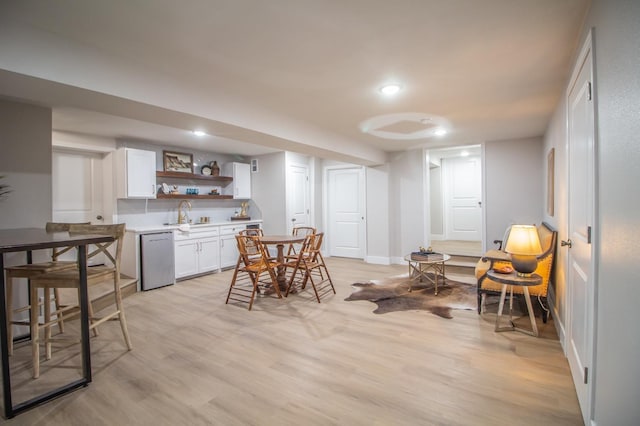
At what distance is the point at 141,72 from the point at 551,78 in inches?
134

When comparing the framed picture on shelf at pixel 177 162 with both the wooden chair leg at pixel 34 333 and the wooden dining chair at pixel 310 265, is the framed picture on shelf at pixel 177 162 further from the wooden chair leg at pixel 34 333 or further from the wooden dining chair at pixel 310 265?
the wooden chair leg at pixel 34 333

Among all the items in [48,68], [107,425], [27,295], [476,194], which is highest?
[48,68]

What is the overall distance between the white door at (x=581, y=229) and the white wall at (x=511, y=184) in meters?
3.05

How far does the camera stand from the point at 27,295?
9.93 ft

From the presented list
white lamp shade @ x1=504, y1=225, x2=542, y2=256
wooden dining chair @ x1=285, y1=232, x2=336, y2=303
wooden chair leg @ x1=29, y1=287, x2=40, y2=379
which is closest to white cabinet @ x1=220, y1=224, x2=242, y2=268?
wooden dining chair @ x1=285, y1=232, x2=336, y2=303

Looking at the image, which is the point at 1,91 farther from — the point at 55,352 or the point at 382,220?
the point at 382,220

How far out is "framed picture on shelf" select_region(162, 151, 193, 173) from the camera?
5.42m

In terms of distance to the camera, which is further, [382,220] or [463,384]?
[382,220]

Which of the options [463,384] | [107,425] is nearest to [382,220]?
[463,384]

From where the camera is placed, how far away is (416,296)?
4012mm

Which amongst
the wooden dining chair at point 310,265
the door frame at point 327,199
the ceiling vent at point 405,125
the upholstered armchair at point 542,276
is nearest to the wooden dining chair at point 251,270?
the wooden dining chair at point 310,265

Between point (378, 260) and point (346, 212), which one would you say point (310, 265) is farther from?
point (346, 212)

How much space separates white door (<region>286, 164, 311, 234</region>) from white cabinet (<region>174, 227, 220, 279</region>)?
1.55m

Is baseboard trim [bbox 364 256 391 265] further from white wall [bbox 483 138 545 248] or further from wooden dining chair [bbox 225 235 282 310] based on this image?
wooden dining chair [bbox 225 235 282 310]
